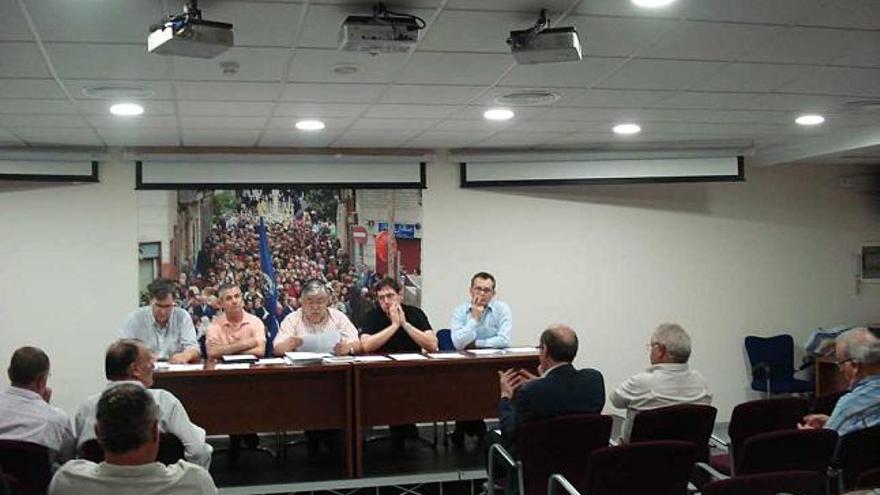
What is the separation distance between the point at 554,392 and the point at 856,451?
4.51ft

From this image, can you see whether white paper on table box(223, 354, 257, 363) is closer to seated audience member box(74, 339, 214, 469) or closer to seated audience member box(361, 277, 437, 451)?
seated audience member box(361, 277, 437, 451)

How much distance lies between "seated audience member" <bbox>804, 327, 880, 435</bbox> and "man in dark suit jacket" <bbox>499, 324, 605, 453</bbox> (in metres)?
1.14

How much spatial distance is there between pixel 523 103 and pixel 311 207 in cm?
288

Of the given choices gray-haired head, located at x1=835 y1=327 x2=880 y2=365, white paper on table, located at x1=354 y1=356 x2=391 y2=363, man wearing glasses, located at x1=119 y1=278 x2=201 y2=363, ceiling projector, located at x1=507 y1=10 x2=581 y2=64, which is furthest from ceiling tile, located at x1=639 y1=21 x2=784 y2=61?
man wearing glasses, located at x1=119 y1=278 x2=201 y2=363

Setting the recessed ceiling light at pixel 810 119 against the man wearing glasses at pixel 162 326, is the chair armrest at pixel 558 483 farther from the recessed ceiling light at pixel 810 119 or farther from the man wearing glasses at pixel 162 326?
the recessed ceiling light at pixel 810 119

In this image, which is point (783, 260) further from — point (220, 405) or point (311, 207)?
point (220, 405)

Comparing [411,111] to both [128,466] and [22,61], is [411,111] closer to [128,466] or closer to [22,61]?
[22,61]

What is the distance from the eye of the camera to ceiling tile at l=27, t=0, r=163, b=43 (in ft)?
10.5

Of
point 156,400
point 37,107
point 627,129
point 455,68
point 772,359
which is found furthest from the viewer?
point 772,359

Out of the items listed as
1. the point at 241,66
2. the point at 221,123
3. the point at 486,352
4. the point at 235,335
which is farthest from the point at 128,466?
the point at 221,123

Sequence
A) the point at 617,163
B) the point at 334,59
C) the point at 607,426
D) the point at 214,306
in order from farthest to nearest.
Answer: the point at 617,163 < the point at 214,306 < the point at 334,59 < the point at 607,426

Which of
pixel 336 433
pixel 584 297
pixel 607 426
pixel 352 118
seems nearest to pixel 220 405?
pixel 336 433

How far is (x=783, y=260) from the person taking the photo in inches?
344

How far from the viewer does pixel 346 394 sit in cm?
525
